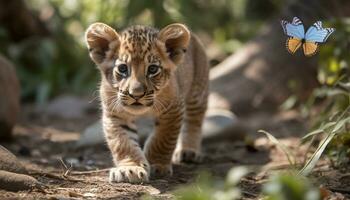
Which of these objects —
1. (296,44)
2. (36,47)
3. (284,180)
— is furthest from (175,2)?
(284,180)

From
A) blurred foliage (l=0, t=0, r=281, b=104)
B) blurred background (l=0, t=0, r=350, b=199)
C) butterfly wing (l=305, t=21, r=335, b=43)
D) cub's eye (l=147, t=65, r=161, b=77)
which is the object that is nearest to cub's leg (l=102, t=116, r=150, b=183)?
blurred background (l=0, t=0, r=350, b=199)

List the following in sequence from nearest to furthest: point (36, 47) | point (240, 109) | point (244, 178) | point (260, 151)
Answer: point (244, 178) → point (260, 151) → point (240, 109) → point (36, 47)

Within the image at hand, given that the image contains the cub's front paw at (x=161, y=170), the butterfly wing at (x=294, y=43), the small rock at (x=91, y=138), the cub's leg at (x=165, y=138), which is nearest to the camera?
the butterfly wing at (x=294, y=43)

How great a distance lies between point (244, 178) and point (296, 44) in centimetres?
226

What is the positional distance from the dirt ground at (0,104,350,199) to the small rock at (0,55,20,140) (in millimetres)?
229

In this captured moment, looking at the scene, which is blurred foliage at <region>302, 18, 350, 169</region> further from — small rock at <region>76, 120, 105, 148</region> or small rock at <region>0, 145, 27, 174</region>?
small rock at <region>0, 145, 27, 174</region>

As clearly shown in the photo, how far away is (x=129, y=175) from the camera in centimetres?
641

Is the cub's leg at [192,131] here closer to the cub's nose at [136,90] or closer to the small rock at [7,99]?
the cub's nose at [136,90]

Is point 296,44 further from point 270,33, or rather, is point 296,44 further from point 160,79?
point 270,33

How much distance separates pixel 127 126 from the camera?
720cm

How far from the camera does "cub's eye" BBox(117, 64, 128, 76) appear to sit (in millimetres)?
6520

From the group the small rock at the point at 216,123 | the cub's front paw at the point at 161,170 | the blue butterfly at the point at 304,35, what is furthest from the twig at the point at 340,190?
the small rock at the point at 216,123

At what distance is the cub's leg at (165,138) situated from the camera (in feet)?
23.6

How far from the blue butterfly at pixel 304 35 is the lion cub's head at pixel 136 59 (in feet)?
6.32
